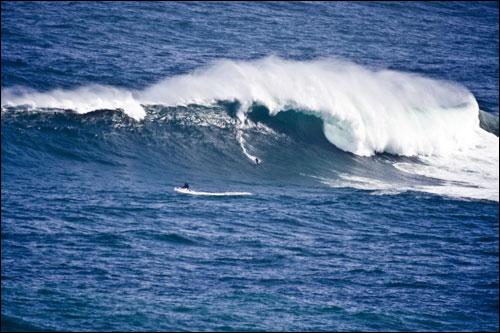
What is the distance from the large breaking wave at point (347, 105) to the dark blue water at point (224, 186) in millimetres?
139

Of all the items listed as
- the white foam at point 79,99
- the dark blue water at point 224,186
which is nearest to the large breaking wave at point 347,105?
the white foam at point 79,99

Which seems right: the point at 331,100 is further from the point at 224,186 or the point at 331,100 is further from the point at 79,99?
the point at 79,99

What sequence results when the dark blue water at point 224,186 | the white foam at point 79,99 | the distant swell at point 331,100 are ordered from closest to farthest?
the dark blue water at point 224,186, the white foam at point 79,99, the distant swell at point 331,100

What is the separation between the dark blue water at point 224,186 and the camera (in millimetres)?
27484

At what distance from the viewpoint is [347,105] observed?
44250mm

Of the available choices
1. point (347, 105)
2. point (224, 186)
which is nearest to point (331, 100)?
point (347, 105)

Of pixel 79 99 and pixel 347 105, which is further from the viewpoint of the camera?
pixel 347 105

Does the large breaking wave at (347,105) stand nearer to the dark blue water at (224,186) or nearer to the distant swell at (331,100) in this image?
the distant swell at (331,100)

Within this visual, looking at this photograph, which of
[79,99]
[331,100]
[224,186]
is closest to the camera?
[224,186]

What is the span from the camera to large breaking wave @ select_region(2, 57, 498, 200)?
40719 mm

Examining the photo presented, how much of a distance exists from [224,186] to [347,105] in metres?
9.71

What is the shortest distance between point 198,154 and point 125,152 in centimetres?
269

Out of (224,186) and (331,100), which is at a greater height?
(331,100)

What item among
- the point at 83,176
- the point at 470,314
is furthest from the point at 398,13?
the point at 470,314
